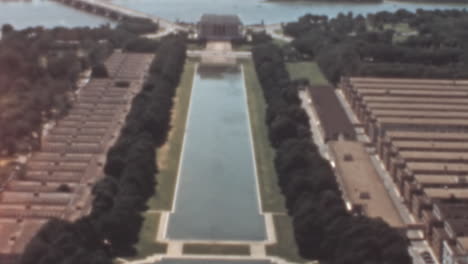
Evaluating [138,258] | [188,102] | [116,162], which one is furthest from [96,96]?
[138,258]

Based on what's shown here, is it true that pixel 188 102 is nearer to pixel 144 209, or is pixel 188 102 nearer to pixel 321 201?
pixel 144 209

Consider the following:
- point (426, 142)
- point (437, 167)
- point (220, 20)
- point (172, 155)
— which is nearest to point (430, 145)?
point (426, 142)

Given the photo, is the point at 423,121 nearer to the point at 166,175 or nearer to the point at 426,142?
the point at 426,142

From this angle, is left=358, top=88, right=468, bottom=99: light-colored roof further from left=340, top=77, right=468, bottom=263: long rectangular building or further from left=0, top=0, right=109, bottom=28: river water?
left=0, top=0, right=109, bottom=28: river water

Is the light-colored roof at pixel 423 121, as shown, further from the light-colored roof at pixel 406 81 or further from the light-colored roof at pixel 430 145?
the light-colored roof at pixel 406 81

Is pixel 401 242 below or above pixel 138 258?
above
